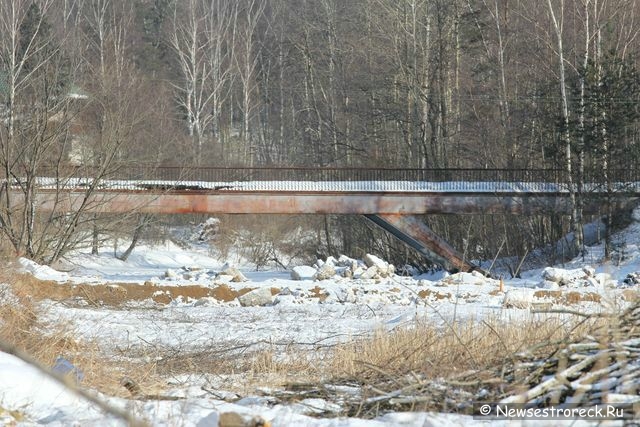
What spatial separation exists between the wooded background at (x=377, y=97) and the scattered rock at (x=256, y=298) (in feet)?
18.2

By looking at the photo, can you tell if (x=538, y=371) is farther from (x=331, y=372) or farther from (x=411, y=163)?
(x=411, y=163)

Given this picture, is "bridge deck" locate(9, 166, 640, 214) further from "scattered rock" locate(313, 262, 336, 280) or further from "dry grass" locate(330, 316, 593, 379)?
"dry grass" locate(330, 316, 593, 379)

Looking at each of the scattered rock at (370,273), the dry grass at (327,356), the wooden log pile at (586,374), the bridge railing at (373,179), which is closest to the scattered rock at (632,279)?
the scattered rock at (370,273)

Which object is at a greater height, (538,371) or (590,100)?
(590,100)

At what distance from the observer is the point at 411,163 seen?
45062mm

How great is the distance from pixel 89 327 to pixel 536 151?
82.5ft

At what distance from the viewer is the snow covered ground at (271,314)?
6488 mm

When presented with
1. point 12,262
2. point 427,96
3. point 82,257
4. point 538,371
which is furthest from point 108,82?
point 538,371

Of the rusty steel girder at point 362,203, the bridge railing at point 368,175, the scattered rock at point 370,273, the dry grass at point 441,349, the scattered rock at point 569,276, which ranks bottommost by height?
the scattered rock at point 370,273

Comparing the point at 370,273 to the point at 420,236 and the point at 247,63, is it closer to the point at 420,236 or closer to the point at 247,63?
the point at 420,236

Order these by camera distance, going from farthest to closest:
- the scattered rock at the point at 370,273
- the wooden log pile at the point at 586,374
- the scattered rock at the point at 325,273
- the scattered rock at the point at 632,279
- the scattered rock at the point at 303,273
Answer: the scattered rock at the point at 303,273 < the scattered rock at the point at 325,273 < the scattered rock at the point at 370,273 < the scattered rock at the point at 632,279 < the wooden log pile at the point at 586,374

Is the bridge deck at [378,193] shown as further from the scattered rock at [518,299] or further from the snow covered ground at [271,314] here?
the scattered rock at [518,299]

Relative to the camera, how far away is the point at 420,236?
31.9 metres

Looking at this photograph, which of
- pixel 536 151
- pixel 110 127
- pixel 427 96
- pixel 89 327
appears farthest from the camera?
pixel 427 96
